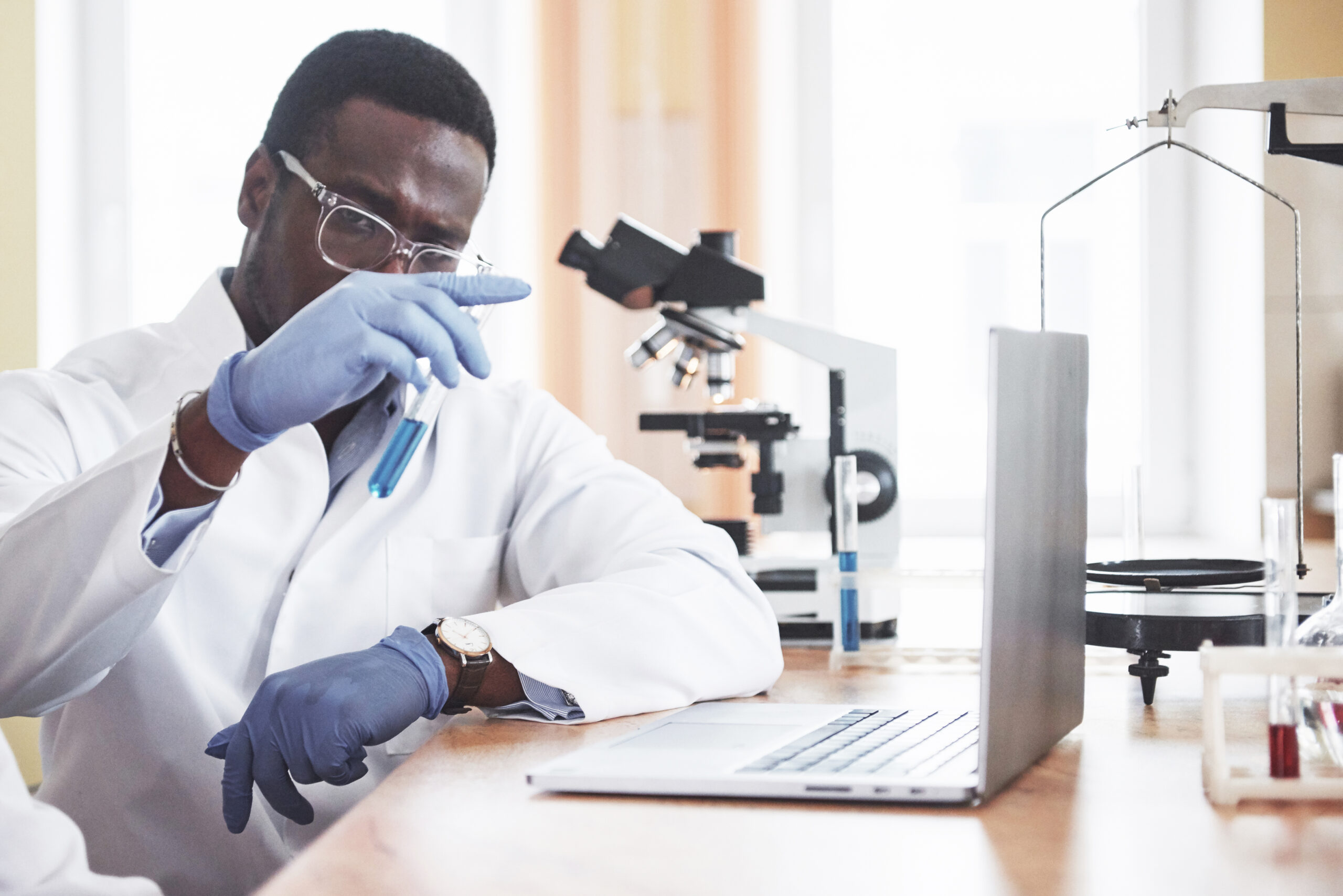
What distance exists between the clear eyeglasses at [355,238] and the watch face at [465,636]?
46 cm

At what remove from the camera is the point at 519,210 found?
9.22 feet

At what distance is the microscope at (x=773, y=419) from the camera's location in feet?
4.74

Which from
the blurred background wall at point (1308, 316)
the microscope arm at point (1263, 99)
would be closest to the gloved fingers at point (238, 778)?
the microscope arm at point (1263, 99)

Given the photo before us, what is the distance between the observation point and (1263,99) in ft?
3.39

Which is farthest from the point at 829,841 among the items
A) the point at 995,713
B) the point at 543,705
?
the point at 543,705

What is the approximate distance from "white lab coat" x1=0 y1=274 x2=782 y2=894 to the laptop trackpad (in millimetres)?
92

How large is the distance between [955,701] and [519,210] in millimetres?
2092

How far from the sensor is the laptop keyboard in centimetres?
71

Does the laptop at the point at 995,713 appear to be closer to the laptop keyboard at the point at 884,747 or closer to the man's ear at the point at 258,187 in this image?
the laptop keyboard at the point at 884,747

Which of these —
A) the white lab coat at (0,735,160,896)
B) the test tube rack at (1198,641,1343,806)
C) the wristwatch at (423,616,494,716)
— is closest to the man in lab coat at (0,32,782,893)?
the wristwatch at (423,616,494,716)

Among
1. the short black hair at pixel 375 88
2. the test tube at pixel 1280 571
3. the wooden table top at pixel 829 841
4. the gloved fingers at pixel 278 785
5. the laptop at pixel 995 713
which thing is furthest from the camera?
the short black hair at pixel 375 88

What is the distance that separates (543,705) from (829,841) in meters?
0.38

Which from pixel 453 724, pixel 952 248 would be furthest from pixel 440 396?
pixel 952 248

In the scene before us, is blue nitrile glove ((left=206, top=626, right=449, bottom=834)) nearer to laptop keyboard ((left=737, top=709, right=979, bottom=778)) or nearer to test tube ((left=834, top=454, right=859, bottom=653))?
laptop keyboard ((left=737, top=709, right=979, bottom=778))
